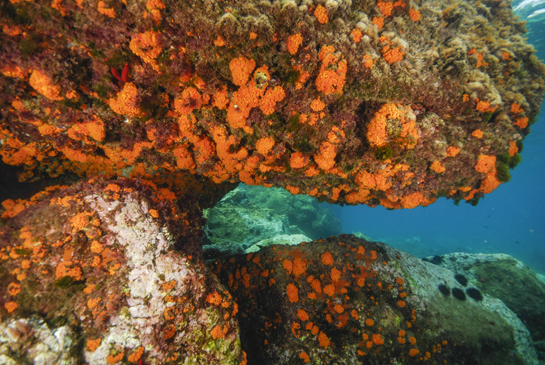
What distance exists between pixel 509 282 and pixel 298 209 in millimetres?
15119

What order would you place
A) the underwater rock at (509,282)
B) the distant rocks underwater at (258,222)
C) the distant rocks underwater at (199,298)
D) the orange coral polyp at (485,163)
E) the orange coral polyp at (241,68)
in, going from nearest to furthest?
1. the distant rocks underwater at (199,298)
2. the orange coral polyp at (241,68)
3. the orange coral polyp at (485,163)
4. the underwater rock at (509,282)
5. the distant rocks underwater at (258,222)

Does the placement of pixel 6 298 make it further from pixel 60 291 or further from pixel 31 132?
pixel 31 132

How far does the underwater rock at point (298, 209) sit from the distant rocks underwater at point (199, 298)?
14.0 meters

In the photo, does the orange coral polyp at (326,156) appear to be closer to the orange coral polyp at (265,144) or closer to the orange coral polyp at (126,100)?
the orange coral polyp at (265,144)

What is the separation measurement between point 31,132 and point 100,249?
251cm

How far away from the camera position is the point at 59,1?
101 inches

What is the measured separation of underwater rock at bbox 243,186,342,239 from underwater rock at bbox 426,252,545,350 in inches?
509

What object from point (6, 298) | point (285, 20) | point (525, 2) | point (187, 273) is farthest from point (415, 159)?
point (525, 2)

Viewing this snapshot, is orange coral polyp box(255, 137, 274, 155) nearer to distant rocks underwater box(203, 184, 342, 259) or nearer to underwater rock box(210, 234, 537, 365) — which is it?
underwater rock box(210, 234, 537, 365)

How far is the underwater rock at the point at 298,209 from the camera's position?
21688 mm

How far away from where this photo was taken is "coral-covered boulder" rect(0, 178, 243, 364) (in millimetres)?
2834

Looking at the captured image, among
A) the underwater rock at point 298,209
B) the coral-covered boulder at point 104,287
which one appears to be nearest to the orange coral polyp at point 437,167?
the coral-covered boulder at point 104,287

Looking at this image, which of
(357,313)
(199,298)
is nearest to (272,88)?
(199,298)

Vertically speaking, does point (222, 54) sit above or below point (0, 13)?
above
